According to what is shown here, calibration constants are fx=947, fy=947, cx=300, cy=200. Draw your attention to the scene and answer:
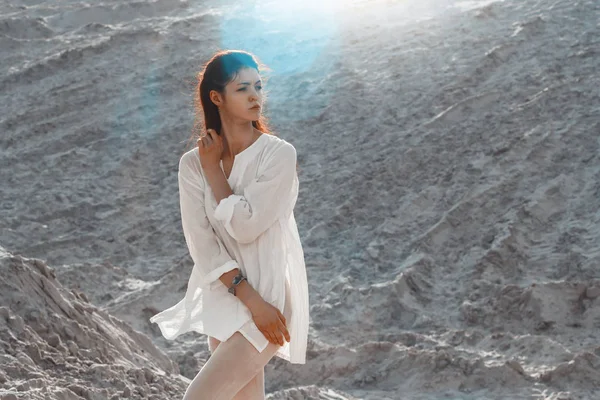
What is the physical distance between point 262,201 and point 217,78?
1.49ft

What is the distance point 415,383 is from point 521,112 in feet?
18.3

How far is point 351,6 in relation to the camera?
15.8 metres

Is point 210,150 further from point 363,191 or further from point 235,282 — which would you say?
point 363,191

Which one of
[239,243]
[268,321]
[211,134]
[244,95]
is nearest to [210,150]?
[211,134]

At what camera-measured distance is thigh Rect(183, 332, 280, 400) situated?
106 inches

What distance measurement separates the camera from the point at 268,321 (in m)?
2.78

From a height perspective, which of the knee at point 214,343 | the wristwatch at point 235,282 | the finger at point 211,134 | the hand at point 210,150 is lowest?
the knee at point 214,343

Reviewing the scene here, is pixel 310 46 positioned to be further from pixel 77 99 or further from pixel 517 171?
pixel 517 171

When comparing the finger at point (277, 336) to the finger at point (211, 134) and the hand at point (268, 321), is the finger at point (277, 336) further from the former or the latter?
the finger at point (211, 134)

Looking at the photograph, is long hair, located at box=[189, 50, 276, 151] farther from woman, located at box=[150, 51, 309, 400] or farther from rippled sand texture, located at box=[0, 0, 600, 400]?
rippled sand texture, located at box=[0, 0, 600, 400]

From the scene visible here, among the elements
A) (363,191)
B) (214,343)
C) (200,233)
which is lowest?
(363,191)

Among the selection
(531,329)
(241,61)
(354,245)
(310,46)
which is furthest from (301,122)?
(241,61)

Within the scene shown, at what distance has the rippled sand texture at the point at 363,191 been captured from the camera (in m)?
7.06

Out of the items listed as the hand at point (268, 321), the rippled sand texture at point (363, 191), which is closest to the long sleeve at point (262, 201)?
the hand at point (268, 321)
